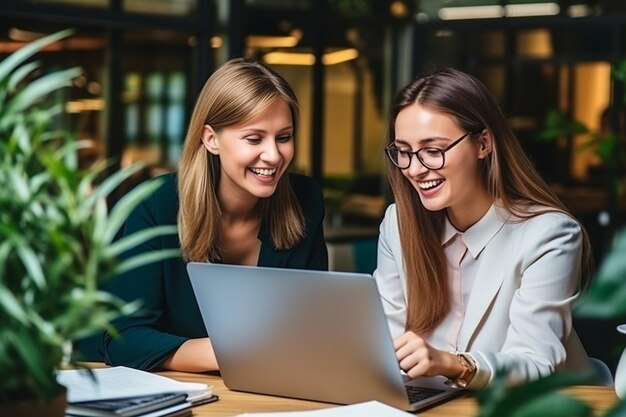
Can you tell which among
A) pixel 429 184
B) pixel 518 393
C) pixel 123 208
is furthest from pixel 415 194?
pixel 518 393

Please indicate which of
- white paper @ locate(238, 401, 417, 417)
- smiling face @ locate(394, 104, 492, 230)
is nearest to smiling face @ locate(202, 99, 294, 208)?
smiling face @ locate(394, 104, 492, 230)

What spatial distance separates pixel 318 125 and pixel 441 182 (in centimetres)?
614

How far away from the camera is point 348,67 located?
8547mm

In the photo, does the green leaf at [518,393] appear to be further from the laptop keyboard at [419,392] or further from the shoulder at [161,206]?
the shoulder at [161,206]

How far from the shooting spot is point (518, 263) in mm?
2318

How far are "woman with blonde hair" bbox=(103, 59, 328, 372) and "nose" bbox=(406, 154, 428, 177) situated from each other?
324 mm

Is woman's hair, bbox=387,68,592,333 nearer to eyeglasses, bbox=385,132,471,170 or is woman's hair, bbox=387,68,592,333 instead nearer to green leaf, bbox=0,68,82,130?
eyeglasses, bbox=385,132,471,170

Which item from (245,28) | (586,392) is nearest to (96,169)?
(586,392)

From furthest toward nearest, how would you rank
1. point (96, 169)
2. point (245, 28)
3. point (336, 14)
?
point (336, 14)
point (245, 28)
point (96, 169)

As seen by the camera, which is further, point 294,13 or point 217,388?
point 294,13

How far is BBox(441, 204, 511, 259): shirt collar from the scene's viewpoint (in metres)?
2.40

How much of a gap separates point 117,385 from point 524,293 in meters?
0.88

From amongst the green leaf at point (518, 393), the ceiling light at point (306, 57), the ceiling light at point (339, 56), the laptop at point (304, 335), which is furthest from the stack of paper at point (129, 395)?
the ceiling light at point (339, 56)

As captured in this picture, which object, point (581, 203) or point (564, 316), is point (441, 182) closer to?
point (564, 316)
